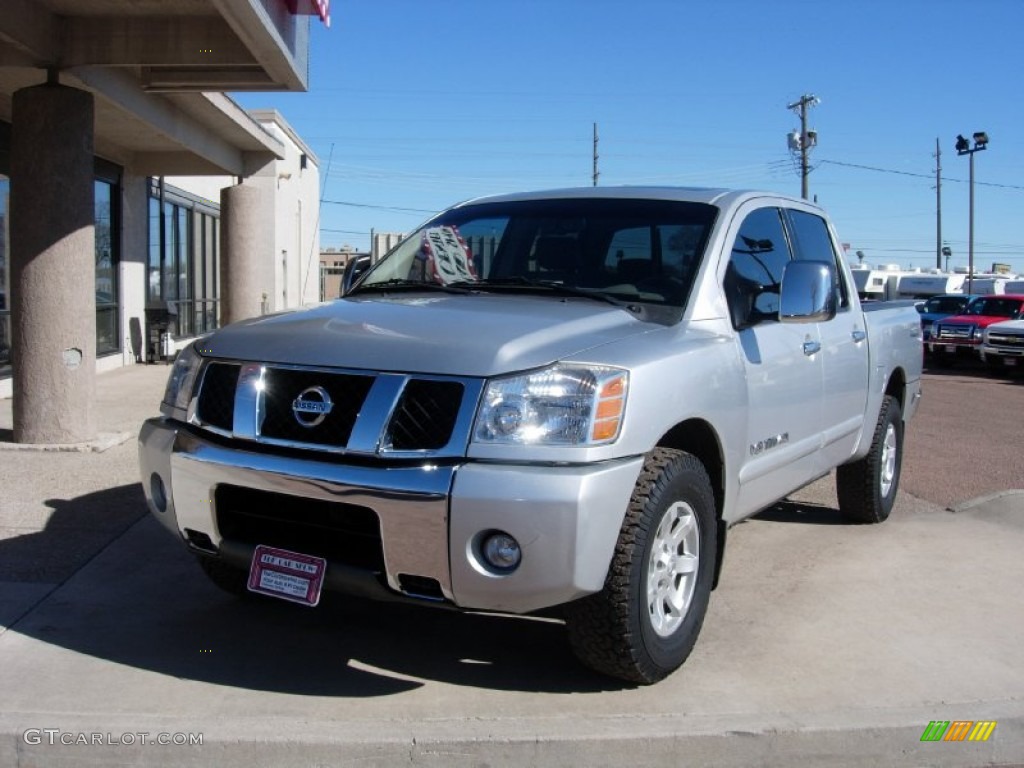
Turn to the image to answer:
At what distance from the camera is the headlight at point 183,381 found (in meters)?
4.12

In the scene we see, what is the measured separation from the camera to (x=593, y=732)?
3.53m

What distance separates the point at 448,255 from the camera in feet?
17.1

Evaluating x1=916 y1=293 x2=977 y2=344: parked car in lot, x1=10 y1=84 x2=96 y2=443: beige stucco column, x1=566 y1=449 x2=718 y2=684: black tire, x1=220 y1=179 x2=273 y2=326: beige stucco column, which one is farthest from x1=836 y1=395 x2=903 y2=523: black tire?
x1=916 y1=293 x2=977 y2=344: parked car in lot

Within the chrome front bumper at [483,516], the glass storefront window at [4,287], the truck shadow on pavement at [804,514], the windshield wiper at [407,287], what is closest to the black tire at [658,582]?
the chrome front bumper at [483,516]

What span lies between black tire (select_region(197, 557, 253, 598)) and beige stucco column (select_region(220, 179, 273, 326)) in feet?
36.3

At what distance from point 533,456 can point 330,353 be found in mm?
852

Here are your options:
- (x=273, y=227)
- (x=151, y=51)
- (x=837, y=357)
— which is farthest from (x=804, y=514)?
(x=273, y=227)

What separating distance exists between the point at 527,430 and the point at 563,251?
1.73m

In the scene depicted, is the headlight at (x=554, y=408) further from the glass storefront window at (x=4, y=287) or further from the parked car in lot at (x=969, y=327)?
the parked car in lot at (x=969, y=327)

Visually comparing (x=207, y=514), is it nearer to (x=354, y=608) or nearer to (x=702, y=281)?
(x=354, y=608)

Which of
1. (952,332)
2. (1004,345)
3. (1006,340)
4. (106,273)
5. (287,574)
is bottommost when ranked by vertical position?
(287,574)

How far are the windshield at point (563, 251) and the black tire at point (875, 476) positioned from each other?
2.46 metres

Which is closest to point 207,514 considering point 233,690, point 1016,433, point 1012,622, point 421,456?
point 233,690

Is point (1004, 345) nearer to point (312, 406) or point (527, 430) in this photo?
point (527, 430)
